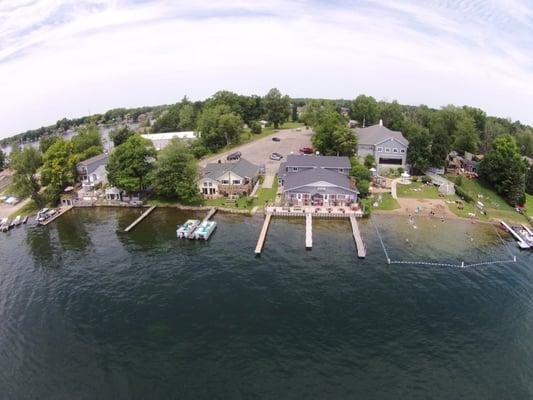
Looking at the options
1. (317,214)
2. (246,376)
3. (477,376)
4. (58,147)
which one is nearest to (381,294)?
(477,376)

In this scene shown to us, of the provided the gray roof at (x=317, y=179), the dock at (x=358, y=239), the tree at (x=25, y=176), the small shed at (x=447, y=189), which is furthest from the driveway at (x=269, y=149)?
the tree at (x=25, y=176)

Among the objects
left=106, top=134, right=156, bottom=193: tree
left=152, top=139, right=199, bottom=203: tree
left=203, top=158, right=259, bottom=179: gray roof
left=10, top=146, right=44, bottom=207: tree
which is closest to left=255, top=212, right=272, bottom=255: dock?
left=203, top=158, right=259, bottom=179: gray roof

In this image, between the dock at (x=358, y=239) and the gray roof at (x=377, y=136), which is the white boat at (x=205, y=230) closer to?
the dock at (x=358, y=239)

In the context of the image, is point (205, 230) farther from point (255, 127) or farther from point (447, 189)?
point (255, 127)

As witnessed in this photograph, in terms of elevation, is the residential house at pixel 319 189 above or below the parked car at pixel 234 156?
below

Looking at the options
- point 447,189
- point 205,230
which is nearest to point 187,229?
point 205,230

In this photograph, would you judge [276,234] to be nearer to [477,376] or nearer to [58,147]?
[477,376]

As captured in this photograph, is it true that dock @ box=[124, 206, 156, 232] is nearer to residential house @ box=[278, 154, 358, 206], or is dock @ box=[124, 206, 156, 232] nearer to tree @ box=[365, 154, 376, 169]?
residential house @ box=[278, 154, 358, 206]
